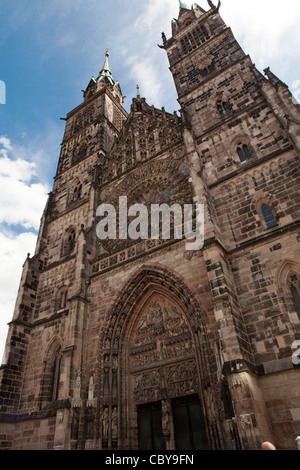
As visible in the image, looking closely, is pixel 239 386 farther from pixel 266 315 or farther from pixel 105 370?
pixel 105 370

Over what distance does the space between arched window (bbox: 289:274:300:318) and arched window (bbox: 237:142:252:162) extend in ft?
16.8

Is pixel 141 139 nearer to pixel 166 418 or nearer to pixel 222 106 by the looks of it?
pixel 222 106

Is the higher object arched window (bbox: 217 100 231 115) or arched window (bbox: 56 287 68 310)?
arched window (bbox: 217 100 231 115)

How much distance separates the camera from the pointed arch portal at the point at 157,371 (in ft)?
28.0

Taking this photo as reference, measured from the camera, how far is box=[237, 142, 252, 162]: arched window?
11.7m

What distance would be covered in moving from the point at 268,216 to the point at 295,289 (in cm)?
260

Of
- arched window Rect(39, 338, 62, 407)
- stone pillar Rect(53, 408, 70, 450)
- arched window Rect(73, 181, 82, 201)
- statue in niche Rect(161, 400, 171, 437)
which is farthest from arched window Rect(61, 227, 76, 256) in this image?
statue in niche Rect(161, 400, 171, 437)

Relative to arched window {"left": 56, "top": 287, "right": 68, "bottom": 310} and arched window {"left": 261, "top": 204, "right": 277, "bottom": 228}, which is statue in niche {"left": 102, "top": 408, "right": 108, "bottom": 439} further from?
arched window {"left": 261, "top": 204, "right": 277, "bottom": 228}

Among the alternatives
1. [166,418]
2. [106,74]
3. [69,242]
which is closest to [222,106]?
[69,242]

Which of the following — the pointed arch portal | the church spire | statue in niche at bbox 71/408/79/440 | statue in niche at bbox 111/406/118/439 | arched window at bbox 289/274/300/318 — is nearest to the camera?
arched window at bbox 289/274/300/318

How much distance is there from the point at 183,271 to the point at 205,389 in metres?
3.41

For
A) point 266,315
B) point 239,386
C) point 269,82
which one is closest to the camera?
point 239,386

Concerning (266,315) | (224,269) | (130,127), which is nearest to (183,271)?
(224,269)

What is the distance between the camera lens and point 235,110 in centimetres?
1318
